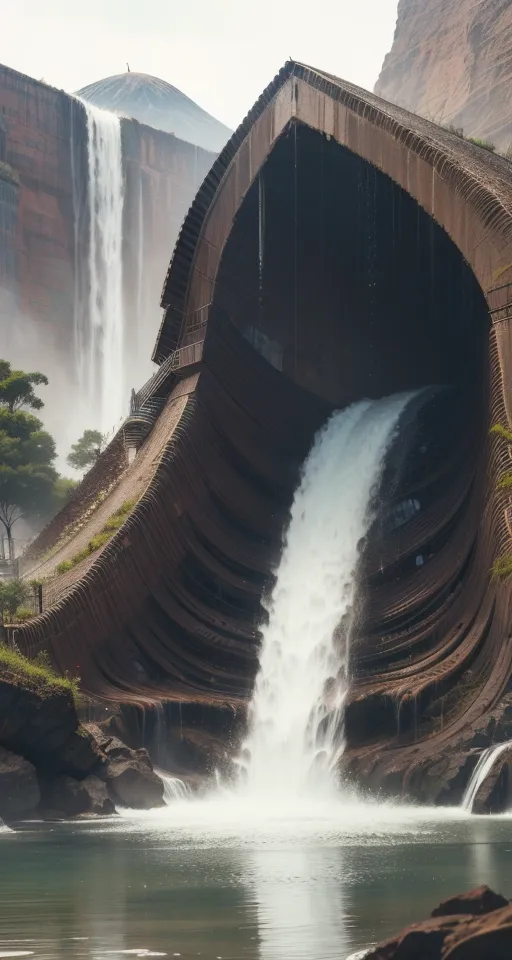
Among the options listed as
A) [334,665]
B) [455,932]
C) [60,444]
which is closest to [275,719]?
[334,665]

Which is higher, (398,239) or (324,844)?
(398,239)

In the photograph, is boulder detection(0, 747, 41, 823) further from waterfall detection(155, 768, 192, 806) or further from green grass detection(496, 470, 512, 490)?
green grass detection(496, 470, 512, 490)

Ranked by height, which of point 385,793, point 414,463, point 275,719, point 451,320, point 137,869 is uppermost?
point 451,320

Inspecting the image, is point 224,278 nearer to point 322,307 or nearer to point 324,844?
point 322,307

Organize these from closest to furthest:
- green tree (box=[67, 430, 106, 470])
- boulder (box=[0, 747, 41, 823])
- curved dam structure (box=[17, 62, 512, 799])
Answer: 1. boulder (box=[0, 747, 41, 823])
2. curved dam structure (box=[17, 62, 512, 799])
3. green tree (box=[67, 430, 106, 470])

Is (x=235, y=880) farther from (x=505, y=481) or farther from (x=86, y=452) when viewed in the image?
(x=86, y=452)

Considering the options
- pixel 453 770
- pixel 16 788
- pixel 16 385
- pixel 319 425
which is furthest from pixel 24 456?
pixel 453 770

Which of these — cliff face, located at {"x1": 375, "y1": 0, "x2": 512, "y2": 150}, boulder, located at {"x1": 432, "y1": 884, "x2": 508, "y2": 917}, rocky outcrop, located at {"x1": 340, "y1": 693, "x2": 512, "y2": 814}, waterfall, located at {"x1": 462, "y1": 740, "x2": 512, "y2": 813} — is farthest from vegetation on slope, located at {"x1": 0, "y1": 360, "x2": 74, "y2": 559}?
boulder, located at {"x1": 432, "y1": 884, "x2": 508, "y2": 917}
